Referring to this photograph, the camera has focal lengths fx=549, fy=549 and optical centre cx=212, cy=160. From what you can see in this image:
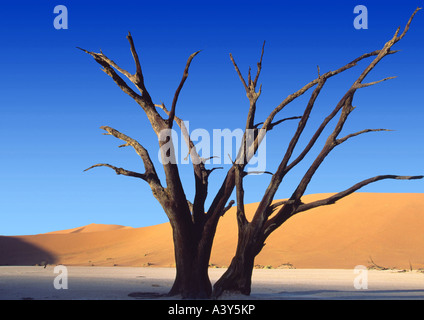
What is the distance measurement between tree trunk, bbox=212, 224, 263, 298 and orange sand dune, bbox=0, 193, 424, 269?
19016mm

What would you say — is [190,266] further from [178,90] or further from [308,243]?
[308,243]

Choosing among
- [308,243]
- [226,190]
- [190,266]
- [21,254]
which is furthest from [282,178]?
[21,254]

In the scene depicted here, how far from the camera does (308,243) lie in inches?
1388

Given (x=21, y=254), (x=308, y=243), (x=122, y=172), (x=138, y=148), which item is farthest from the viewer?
(x=21, y=254)

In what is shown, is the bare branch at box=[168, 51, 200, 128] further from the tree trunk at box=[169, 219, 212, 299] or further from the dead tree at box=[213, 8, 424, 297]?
the tree trunk at box=[169, 219, 212, 299]

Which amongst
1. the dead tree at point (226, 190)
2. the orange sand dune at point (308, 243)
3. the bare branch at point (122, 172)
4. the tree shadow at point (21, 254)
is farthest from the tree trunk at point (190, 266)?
the tree shadow at point (21, 254)

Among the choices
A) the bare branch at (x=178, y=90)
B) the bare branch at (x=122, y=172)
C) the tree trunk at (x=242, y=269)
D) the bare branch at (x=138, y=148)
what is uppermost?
the bare branch at (x=178, y=90)

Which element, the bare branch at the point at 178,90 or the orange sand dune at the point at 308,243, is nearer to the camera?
the bare branch at the point at 178,90

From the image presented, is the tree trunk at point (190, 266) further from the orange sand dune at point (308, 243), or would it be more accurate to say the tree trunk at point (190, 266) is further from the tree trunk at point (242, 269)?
the orange sand dune at point (308, 243)

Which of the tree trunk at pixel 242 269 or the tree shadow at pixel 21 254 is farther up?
the tree shadow at pixel 21 254

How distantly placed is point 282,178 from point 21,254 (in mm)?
39199

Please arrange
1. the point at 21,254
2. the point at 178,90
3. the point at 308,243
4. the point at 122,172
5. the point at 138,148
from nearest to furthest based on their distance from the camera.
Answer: the point at 122,172 → the point at 178,90 → the point at 138,148 → the point at 308,243 → the point at 21,254

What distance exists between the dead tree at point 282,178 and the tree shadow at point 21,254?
31.8 m

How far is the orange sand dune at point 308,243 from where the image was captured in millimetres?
31609
